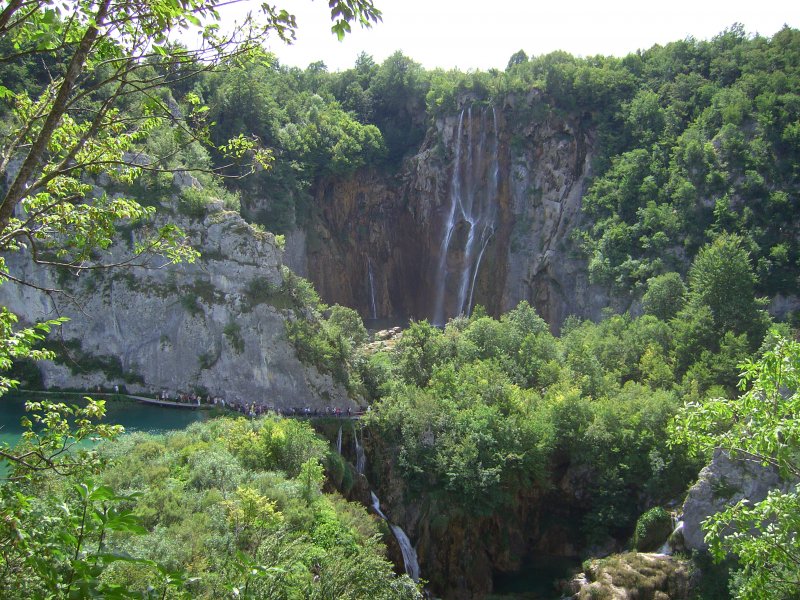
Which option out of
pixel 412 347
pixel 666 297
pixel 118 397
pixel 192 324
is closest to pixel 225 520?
pixel 412 347

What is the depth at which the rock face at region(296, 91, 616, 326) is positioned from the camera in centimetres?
5694

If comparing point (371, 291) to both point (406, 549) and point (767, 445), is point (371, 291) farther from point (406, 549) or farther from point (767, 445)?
point (767, 445)

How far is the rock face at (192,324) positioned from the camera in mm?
38344

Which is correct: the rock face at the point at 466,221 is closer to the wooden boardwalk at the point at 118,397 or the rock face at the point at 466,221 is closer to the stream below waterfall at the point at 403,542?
the wooden boardwalk at the point at 118,397

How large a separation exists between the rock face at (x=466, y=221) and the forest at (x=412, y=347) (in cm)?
150

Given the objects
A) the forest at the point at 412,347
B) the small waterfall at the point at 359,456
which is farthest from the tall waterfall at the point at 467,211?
the small waterfall at the point at 359,456

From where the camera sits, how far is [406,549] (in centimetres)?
2689

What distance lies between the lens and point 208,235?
40750mm

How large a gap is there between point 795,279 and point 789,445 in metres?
38.6

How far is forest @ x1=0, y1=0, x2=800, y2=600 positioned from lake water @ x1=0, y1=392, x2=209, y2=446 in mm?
1626

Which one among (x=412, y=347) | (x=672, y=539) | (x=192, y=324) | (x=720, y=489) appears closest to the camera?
(x=720, y=489)

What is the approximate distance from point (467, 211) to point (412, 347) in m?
26.2

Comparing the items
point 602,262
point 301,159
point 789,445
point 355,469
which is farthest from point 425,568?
point 301,159

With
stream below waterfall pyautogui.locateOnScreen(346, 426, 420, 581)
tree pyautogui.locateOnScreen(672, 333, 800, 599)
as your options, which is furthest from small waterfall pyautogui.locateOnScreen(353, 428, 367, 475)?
tree pyautogui.locateOnScreen(672, 333, 800, 599)
